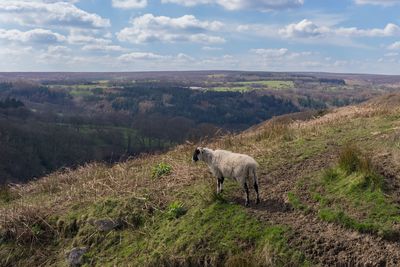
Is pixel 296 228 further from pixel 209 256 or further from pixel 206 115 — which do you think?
pixel 206 115

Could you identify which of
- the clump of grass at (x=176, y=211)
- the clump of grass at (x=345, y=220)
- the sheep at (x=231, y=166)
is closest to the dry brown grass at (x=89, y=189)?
the clump of grass at (x=176, y=211)

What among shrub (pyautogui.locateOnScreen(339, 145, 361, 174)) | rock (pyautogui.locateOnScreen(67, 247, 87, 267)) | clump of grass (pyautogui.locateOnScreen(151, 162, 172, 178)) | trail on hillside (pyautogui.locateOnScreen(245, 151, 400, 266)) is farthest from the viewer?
clump of grass (pyautogui.locateOnScreen(151, 162, 172, 178))

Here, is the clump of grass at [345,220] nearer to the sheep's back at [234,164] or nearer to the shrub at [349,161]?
the shrub at [349,161]

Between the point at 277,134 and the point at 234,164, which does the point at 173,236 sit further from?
the point at 277,134

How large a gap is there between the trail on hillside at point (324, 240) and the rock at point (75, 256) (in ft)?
13.5

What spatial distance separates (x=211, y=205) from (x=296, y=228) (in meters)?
2.25

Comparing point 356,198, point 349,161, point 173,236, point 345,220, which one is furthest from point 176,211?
point 349,161

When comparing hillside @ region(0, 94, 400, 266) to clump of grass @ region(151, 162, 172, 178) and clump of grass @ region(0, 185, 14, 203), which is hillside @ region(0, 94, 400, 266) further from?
clump of grass @ region(0, 185, 14, 203)

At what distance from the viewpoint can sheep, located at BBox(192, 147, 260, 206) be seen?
9297 mm

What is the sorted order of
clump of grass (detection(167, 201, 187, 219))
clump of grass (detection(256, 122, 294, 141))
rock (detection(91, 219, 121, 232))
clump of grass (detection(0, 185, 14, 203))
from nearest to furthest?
clump of grass (detection(167, 201, 187, 219)) < rock (detection(91, 219, 121, 232)) < clump of grass (detection(256, 122, 294, 141)) < clump of grass (detection(0, 185, 14, 203))

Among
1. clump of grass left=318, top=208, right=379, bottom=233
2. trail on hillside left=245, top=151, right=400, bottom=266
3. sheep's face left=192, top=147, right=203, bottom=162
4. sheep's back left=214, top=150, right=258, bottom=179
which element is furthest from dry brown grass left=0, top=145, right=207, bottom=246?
clump of grass left=318, top=208, right=379, bottom=233

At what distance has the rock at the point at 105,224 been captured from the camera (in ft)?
32.5

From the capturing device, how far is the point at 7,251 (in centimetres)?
995

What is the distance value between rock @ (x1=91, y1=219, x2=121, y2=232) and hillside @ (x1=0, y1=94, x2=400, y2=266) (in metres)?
0.02
